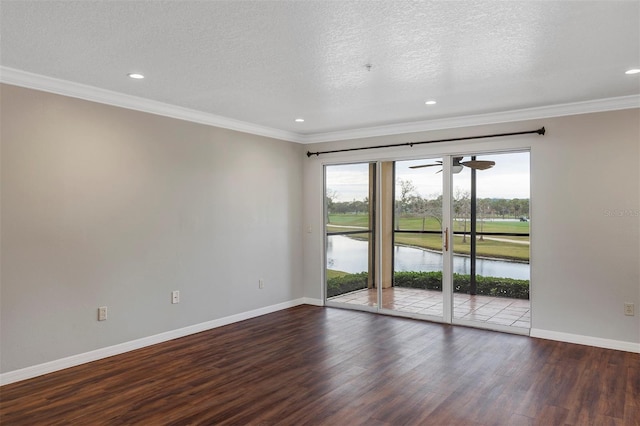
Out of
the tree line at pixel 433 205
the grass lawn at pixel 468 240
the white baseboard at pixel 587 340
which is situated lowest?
the white baseboard at pixel 587 340

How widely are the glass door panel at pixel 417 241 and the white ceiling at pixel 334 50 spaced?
1.30 meters

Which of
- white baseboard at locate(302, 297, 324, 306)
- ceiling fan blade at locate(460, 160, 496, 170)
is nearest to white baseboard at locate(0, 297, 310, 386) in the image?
white baseboard at locate(302, 297, 324, 306)

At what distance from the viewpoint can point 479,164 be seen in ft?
17.2

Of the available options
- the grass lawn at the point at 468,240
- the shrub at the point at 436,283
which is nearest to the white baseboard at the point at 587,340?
the shrub at the point at 436,283

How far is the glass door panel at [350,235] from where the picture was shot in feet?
20.1

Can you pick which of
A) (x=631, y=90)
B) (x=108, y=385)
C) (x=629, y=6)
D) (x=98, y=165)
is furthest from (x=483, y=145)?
(x=108, y=385)

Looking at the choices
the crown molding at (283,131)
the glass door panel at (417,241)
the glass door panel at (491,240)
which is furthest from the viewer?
the glass door panel at (417,241)

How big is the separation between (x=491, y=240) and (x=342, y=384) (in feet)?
9.06

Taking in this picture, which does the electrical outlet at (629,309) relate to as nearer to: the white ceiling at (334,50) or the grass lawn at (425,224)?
the grass lawn at (425,224)

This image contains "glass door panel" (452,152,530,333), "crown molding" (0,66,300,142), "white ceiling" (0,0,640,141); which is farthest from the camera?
"glass door panel" (452,152,530,333)

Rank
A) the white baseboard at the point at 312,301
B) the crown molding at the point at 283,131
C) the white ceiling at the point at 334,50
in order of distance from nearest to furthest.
Answer: the white ceiling at the point at 334,50 < the crown molding at the point at 283,131 < the white baseboard at the point at 312,301

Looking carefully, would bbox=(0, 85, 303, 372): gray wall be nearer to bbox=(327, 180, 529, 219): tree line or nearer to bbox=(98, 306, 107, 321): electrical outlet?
bbox=(98, 306, 107, 321): electrical outlet

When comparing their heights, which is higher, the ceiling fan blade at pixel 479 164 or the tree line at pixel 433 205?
the ceiling fan blade at pixel 479 164

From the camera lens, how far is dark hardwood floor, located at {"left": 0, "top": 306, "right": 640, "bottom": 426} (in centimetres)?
294
